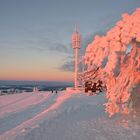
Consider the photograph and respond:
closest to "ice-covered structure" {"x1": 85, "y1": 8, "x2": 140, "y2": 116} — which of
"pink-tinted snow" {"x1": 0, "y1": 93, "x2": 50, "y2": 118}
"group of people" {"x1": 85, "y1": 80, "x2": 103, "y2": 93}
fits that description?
"group of people" {"x1": 85, "y1": 80, "x2": 103, "y2": 93}

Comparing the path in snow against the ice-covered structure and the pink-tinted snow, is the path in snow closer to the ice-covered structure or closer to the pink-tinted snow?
the ice-covered structure

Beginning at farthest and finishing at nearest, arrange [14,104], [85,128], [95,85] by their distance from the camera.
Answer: [14,104], [95,85], [85,128]

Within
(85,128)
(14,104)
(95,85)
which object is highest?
(95,85)

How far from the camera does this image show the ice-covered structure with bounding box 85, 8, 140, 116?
46.6 ft

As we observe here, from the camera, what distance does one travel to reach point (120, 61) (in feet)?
50.1

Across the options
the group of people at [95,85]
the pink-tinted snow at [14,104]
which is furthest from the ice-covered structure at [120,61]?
the pink-tinted snow at [14,104]

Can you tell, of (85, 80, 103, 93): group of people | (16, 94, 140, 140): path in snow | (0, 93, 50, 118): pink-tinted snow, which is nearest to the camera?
(16, 94, 140, 140): path in snow

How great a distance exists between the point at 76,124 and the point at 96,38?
4.58m

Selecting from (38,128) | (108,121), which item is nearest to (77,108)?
(108,121)

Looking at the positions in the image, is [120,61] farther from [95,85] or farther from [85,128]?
[95,85]

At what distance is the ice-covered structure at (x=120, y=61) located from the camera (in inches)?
559

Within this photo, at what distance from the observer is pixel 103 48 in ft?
49.7

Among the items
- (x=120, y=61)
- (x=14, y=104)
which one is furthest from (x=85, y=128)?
(x=14, y=104)

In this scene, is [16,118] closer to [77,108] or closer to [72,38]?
[77,108]
